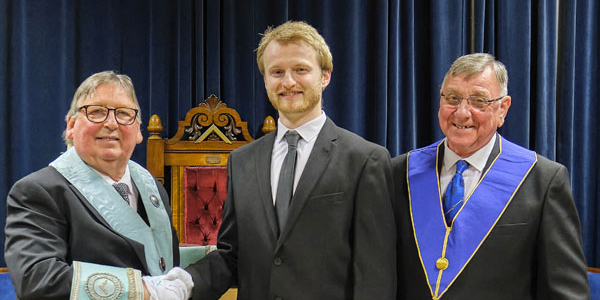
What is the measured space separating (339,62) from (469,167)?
177 cm

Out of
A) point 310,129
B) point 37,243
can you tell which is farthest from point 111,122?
point 310,129

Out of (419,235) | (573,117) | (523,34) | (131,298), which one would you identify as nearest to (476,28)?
(523,34)

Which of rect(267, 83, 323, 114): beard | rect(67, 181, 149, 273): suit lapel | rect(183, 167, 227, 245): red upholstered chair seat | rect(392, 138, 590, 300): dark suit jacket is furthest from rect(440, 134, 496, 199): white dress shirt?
rect(183, 167, 227, 245): red upholstered chair seat

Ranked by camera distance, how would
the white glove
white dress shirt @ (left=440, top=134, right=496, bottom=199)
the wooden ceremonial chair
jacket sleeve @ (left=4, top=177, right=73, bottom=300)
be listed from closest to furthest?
1. jacket sleeve @ (left=4, top=177, right=73, bottom=300)
2. the white glove
3. white dress shirt @ (left=440, top=134, right=496, bottom=199)
4. the wooden ceremonial chair

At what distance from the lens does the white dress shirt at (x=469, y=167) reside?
158cm

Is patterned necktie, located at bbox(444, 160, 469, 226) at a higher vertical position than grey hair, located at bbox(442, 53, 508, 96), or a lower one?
lower

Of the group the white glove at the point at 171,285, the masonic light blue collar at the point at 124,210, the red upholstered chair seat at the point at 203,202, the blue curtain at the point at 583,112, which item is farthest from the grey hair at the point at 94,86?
the blue curtain at the point at 583,112

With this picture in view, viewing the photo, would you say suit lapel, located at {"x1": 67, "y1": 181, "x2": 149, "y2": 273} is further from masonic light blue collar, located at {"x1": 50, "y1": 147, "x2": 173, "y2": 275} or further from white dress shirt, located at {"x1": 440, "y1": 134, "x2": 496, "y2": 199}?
white dress shirt, located at {"x1": 440, "y1": 134, "x2": 496, "y2": 199}

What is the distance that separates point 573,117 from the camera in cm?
312

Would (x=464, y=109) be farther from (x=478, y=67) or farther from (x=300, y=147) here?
(x=300, y=147)

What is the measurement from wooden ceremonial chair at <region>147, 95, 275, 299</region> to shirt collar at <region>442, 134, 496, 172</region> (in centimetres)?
148

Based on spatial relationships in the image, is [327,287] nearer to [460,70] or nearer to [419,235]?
[419,235]

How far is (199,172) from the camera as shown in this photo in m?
2.96

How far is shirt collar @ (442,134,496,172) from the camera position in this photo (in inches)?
62.6
